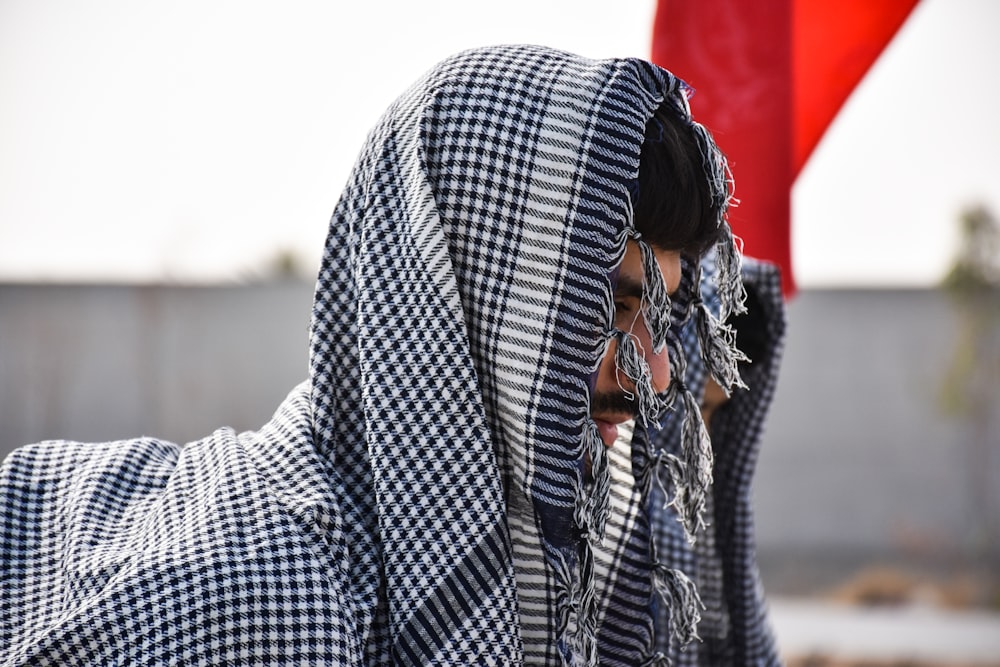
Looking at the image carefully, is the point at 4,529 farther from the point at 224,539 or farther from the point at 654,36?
the point at 654,36

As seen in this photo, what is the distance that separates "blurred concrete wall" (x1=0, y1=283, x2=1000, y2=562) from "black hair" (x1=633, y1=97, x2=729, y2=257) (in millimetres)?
10148

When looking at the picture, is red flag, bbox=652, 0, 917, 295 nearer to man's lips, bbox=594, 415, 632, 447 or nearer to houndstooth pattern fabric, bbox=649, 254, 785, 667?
houndstooth pattern fabric, bbox=649, 254, 785, 667

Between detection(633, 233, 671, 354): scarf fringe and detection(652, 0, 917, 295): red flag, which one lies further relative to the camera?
detection(652, 0, 917, 295): red flag

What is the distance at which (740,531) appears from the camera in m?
2.18

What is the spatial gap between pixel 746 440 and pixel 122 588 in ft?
4.61

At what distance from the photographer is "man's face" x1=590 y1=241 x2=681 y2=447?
1.56 m

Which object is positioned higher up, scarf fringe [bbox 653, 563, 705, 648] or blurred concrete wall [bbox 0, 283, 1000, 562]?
scarf fringe [bbox 653, 563, 705, 648]

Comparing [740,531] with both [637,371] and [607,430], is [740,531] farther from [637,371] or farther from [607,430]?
[637,371]

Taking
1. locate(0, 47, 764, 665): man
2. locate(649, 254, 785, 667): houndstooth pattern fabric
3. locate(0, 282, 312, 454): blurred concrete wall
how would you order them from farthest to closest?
locate(0, 282, 312, 454): blurred concrete wall → locate(649, 254, 785, 667): houndstooth pattern fabric → locate(0, 47, 764, 665): man

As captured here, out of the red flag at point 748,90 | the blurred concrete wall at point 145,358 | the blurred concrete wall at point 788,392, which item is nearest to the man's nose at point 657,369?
the red flag at point 748,90

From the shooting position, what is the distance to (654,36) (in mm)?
2338

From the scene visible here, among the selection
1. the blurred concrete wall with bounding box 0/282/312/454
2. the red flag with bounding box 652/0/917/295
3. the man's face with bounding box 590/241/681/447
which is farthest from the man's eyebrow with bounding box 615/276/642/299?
the blurred concrete wall with bounding box 0/282/312/454

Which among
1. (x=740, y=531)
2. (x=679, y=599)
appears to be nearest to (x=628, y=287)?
(x=679, y=599)

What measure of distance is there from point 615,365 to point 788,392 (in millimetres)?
11017
